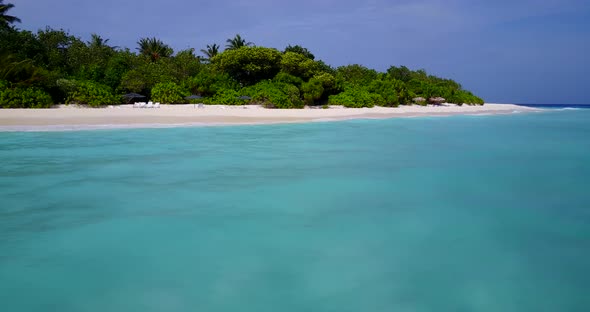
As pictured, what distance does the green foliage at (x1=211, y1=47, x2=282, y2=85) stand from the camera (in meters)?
32.6

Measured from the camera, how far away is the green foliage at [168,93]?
1042 inches

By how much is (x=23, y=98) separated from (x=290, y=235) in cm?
2077

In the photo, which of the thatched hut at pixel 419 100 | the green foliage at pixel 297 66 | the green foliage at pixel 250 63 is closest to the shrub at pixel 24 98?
the green foliage at pixel 250 63

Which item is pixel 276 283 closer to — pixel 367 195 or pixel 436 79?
pixel 367 195

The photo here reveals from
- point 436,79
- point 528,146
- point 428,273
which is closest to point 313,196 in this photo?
point 428,273

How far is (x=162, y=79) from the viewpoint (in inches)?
1112

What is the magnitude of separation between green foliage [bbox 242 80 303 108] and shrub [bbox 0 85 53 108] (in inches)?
476

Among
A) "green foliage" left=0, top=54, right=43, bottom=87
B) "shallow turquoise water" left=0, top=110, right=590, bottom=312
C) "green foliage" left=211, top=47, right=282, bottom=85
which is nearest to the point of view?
"shallow turquoise water" left=0, top=110, right=590, bottom=312

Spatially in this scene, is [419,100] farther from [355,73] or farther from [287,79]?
[287,79]

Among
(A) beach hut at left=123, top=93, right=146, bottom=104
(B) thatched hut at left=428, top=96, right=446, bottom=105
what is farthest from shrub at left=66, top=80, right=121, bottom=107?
(B) thatched hut at left=428, top=96, right=446, bottom=105

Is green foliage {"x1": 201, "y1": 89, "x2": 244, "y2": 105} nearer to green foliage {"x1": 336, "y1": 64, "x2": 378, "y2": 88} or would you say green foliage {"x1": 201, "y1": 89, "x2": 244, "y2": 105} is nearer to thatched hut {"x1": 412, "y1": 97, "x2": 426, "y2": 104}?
green foliage {"x1": 336, "y1": 64, "x2": 378, "y2": 88}

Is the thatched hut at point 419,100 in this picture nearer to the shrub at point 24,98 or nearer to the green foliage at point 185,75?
the green foliage at point 185,75

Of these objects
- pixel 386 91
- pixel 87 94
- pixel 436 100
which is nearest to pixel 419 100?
pixel 436 100

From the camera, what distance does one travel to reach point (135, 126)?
52.5 ft
